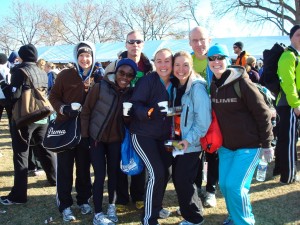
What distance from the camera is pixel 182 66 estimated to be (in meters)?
3.19

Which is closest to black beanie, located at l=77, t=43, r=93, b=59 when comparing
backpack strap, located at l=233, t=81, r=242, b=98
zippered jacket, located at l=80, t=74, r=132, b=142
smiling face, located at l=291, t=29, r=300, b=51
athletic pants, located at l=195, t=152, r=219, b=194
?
zippered jacket, located at l=80, t=74, r=132, b=142

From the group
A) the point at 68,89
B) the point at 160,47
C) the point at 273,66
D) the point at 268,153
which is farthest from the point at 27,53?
the point at 160,47

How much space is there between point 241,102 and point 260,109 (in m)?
0.19

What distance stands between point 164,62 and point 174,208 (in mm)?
1975

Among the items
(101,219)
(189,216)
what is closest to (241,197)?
(189,216)

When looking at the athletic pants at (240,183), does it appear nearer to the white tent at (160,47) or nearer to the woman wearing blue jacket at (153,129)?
the woman wearing blue jacket at (153,129)

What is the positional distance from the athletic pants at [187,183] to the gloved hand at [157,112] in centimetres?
50

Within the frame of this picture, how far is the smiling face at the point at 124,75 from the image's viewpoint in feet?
11.1

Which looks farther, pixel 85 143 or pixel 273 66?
pixel 273 66

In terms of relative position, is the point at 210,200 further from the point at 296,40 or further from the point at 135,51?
the point at 296,40

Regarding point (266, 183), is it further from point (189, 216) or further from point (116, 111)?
point (116, 111)

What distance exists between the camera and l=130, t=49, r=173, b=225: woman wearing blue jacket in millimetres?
3242

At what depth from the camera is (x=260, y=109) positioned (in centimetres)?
294

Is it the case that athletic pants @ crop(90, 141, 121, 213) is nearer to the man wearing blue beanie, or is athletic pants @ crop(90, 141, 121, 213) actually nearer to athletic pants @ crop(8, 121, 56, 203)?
athletic pants @ crop(8, 121, 56, 203)
